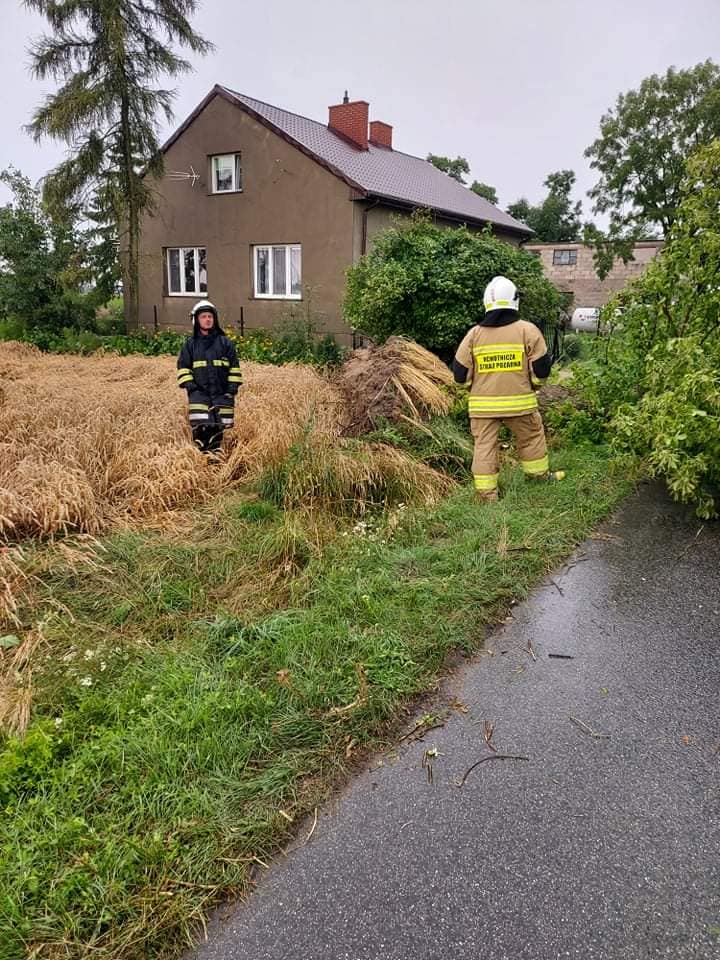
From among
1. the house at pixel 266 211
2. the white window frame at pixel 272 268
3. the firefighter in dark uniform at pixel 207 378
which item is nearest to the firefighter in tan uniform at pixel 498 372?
the firefighter in dark uniform at pixel 207 378

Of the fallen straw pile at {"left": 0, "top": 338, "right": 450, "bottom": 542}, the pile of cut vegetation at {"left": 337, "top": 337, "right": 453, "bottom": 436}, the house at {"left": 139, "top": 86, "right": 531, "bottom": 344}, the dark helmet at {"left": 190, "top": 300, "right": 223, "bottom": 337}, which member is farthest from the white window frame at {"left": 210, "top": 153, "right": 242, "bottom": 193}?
the dark helmet at {"left": 190, "top": 300, "right": 223, "bottom": 337}

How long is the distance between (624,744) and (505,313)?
3.69 m

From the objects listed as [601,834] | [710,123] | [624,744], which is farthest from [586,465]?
[710,123]

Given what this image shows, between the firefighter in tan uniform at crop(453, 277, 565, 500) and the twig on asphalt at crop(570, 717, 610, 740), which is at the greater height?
the firefighter in tan uniform at crop(453, 277, 565, 500)

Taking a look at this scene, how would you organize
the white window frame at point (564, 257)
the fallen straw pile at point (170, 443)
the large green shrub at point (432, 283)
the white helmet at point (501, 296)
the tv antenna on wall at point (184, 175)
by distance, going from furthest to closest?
1. the white window frame at point (564, 257)
2. the tv antenna on wall at point (184, 175)
3. the large green shrub at point (432, 283)
4. the white helmet at point (501, 296)
5. the fallen straw pile at point (170, 443)

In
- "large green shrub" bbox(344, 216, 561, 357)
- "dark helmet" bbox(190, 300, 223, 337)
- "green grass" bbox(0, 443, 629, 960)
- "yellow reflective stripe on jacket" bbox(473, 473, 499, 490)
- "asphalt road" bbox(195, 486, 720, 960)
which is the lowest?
"asphalt road" bbox(195, 486, 720, 960)

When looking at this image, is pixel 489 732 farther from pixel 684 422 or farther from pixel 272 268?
pixel 272 268

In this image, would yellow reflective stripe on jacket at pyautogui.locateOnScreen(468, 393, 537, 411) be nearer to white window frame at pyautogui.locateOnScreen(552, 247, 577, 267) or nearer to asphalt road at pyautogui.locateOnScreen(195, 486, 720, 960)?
asphalt road at pyautogui.locateOnScreen(195, 486, 720, 960)

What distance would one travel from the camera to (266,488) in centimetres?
518

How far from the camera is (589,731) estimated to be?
2.72 metres

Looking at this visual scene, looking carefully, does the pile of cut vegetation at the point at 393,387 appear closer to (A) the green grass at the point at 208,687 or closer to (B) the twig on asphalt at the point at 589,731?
(A) the green grass at the point at 208,687

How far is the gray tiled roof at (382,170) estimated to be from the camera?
56.9 feet

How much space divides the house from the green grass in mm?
12765

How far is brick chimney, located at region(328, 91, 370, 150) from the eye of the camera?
20.4 meters
